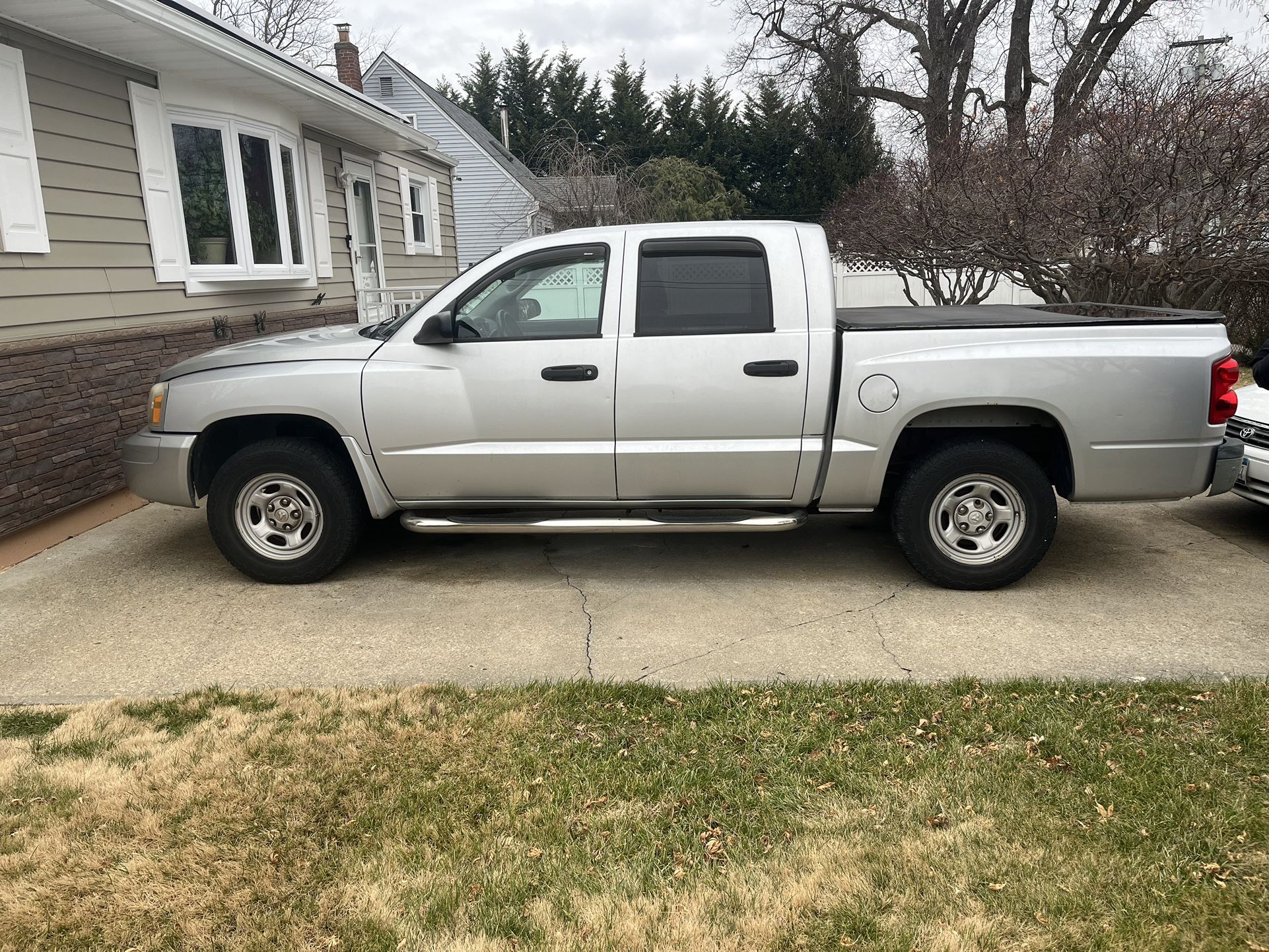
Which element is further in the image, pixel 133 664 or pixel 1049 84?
pixel 1049 84

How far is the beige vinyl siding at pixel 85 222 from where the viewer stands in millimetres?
6352

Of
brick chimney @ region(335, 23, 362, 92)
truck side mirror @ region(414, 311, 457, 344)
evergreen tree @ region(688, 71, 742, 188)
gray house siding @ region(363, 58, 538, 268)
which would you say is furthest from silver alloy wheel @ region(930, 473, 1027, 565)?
evergreen tree @ region(688, 71, 742, 188)

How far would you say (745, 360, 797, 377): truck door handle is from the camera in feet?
15.5

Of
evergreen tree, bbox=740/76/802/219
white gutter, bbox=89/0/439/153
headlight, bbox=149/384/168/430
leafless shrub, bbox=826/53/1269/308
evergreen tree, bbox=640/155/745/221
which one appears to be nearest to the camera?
headlight, bbox=149/384/168/430

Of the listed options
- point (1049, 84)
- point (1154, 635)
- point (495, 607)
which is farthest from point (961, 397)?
point (1049, 84)

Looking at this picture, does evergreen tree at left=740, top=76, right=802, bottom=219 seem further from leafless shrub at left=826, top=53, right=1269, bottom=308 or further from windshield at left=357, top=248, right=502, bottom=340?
windshield at left=357, top=248, right=502, bottom=340

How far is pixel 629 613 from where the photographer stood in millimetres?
4762

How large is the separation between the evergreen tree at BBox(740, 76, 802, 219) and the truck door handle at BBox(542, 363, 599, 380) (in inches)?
1206

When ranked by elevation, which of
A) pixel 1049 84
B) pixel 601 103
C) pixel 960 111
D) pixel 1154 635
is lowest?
pixel 1154 635

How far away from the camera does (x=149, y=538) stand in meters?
6.16

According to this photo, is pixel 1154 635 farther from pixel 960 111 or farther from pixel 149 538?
pixel 960 111

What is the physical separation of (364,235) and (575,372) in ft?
30.9

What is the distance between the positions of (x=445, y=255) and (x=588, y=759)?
15.1 metres

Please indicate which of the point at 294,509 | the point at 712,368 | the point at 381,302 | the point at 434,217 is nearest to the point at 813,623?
the point at 712,368
